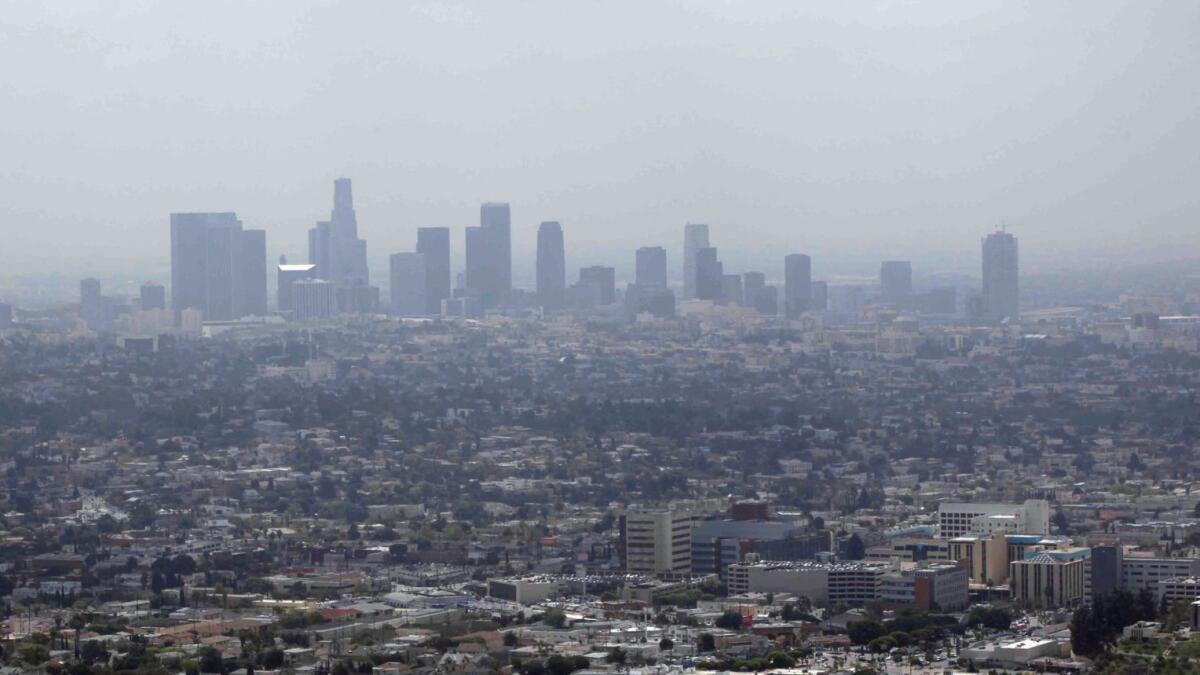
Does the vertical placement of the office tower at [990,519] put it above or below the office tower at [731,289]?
below

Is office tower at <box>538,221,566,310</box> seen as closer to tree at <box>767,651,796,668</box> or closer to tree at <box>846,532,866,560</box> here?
tree at <box>846,532,866,560</box>

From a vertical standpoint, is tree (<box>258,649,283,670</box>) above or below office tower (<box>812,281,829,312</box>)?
below

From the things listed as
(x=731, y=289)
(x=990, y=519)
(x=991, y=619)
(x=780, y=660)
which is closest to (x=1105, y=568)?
(x=991, y=619)

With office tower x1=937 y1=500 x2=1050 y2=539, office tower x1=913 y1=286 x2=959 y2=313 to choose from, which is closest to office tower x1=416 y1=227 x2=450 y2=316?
office tower x1=913 y1=286 x2=959 y2=313

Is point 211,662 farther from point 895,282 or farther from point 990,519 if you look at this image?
point 895,282

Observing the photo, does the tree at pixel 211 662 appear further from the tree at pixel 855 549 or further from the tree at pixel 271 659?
the tree at pixel 855 549

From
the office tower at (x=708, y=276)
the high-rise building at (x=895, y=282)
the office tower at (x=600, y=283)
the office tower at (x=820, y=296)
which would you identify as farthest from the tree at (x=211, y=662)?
the office tower at (x=820, y=296)
